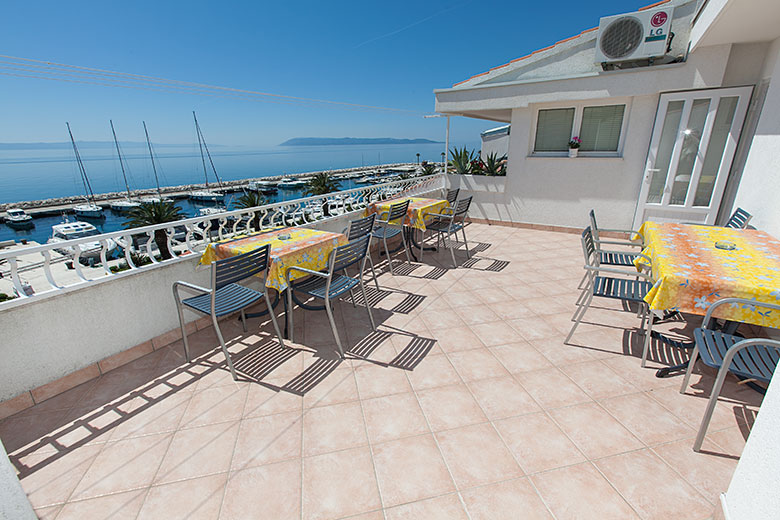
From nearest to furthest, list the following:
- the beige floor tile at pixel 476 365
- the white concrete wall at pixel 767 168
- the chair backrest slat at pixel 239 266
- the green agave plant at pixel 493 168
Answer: the chair backrest slat at pixel 239 266 → the beige floor tile at pixel 476 365 → the white concrete wall at pixel 767 168 → the green agave plant at pixel 493 168

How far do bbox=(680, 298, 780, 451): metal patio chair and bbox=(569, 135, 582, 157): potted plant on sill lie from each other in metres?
5.16

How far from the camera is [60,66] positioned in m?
5.14

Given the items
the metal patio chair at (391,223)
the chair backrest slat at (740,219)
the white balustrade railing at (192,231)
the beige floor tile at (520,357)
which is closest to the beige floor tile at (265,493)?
the white balustrade railing at (192,231)

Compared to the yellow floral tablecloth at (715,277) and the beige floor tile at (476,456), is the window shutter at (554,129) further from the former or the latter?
the beige floor tile at (476,456)

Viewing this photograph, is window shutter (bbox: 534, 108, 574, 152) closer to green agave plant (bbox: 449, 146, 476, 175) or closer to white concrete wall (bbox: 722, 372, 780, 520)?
green agave plant (bbox: 449, 146, 476, 175)

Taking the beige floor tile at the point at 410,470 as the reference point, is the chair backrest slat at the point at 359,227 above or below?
above

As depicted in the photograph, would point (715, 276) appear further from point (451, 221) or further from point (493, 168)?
point (493, 168)

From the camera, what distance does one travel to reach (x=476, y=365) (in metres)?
2.58

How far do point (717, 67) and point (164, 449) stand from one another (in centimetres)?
780

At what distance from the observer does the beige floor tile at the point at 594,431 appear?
71.4 inches

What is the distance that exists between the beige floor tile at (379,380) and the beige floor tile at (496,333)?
0.90m

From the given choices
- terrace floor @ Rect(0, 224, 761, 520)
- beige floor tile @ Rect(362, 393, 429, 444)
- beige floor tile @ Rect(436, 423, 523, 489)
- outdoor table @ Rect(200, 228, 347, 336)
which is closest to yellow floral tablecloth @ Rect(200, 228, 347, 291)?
outdoor table @ Rect(200, 228, 347, 336)

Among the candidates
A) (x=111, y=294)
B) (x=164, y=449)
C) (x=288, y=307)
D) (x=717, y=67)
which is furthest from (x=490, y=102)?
(x=164, y=449)

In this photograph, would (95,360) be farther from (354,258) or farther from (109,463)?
(354,258)
